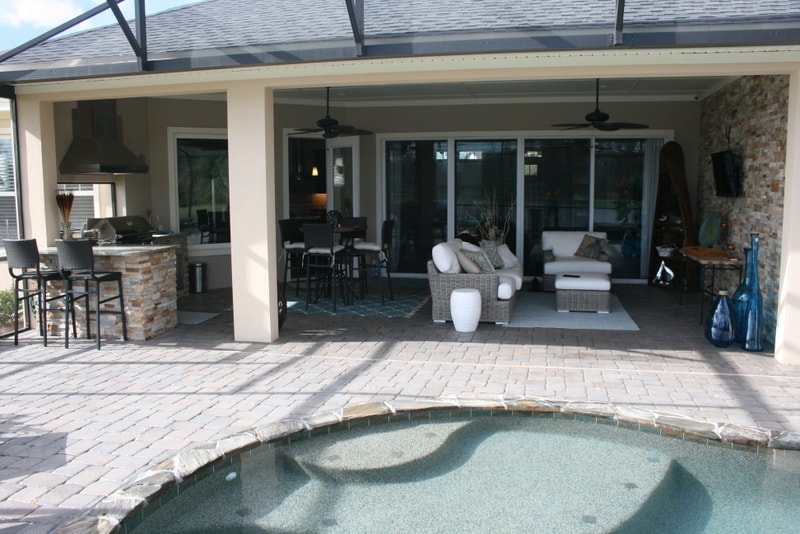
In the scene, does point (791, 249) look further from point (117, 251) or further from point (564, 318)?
point (117, 251)

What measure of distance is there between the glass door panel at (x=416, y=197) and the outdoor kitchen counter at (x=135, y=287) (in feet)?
17.2

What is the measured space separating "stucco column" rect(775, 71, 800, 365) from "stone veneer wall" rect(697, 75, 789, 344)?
2.31ft

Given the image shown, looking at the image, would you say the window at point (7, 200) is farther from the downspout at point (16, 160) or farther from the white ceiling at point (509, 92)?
the white ceiling at point (509, 92)

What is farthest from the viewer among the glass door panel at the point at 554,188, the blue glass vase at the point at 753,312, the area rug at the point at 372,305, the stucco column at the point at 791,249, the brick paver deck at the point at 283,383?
the glass door panel at the point at 554,188

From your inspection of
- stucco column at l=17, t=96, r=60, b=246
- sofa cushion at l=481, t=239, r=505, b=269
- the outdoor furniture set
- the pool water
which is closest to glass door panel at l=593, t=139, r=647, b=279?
the outdoor furniture set

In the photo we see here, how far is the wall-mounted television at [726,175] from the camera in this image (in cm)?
867

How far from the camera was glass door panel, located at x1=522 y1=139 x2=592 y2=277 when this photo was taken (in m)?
11.7

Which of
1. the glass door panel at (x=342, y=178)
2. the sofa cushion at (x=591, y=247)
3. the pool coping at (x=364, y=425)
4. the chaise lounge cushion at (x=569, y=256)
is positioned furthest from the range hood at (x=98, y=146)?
the sofa cushion at (x=591, y=247)

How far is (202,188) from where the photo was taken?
11.0m

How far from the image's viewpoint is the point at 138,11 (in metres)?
6.30

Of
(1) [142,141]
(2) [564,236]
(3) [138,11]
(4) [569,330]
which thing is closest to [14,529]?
(3) [138,11]

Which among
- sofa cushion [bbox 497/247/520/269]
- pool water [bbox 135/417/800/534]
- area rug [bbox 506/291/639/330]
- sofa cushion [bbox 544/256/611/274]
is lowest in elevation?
pool water [bbox 135/417/800/534]

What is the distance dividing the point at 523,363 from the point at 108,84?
507cm

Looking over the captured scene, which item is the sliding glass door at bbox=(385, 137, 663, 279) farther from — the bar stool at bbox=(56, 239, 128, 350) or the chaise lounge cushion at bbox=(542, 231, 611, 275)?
the bar stool at bbox=(56, 239, 128, 350)
